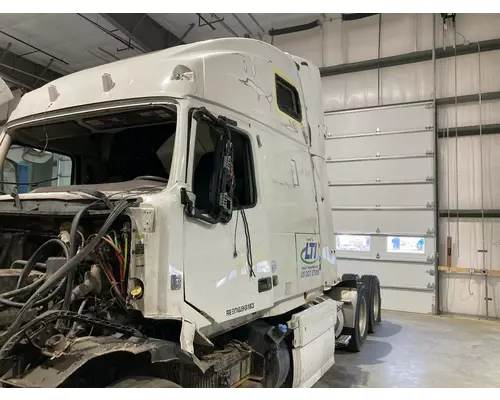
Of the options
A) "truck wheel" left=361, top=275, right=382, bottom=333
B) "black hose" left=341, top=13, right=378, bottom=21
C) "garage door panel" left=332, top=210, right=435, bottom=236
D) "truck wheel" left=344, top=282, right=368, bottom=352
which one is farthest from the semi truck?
"black hose" left=341, top=13, right=378, bottom=21

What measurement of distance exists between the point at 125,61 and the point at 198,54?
646mm

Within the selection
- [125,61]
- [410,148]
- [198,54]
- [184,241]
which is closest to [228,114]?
[198,54]

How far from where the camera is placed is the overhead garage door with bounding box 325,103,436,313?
912cm

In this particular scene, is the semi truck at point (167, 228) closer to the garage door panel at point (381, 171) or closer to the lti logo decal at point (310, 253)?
the lti logo decal at point (310, 253)

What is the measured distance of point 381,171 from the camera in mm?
9523

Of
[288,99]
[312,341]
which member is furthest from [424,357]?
[288,99]

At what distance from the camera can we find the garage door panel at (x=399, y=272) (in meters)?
9.05

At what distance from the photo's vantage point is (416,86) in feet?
31.1

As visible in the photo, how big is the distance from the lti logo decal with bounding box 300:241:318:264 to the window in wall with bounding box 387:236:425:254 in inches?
202

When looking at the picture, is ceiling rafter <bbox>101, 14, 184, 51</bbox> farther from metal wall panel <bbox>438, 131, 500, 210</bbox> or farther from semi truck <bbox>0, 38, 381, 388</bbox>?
metal wall panel <bbox>438, 131, 500, 210</bbox>

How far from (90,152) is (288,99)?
2.23 metres

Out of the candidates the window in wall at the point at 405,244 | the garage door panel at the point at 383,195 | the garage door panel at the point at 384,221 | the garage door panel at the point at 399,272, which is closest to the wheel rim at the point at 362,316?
the garage door panel at the point at 399,272

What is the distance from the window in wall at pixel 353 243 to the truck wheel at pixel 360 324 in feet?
8.46

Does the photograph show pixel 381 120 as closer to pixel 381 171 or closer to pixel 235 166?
pixel 381 171
